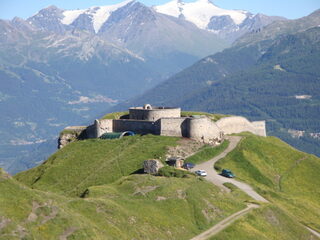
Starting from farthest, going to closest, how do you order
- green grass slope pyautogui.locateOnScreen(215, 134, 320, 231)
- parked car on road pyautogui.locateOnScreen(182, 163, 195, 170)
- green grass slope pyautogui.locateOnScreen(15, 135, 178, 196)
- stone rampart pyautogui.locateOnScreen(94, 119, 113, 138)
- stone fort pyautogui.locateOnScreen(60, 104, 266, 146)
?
stone rampart pyautogui.locateOnScreen(94, 119, 113, 138), stone fort pyautogui.locateOnScreen(60, 104, 266, 146), parked car on road pyautogui.locateOnScreen(182, 163, 195, 170), green grass slope pyautogui.locateOnScreen(15, 135, 178, 196), green grass slope pyautogui.locateOnScreen(215, 134, 320, 231)

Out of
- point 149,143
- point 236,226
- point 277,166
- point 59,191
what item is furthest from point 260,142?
point 236,226

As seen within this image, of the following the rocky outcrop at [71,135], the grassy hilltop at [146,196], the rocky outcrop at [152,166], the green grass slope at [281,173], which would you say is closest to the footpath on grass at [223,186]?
the grassy hilltop at [146,196]

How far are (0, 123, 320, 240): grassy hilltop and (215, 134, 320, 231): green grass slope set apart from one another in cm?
18

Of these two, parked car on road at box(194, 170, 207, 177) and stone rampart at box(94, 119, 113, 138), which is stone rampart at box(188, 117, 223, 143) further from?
stone rampart at box(94, 119, 113, 138)

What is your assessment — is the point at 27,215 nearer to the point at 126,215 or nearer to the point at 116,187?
the point at 126,215

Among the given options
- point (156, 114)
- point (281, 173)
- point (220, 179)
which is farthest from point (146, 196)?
point (156, 114)

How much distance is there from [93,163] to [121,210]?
38.0m

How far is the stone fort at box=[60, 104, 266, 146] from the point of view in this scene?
11344 centimetres

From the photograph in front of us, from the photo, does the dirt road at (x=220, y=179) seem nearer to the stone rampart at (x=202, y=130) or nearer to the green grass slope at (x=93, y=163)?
the stone rampart at (x=202, y=130)

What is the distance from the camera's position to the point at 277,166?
112500 mm

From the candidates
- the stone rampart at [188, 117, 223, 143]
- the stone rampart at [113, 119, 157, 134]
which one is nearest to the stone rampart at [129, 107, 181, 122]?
the stone rampart at [113, 119, 157, 134]

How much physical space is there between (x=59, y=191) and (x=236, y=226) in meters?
32.3

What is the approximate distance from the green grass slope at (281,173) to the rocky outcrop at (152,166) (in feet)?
37.3

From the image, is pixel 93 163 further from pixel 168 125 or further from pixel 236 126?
pixel 236 126
